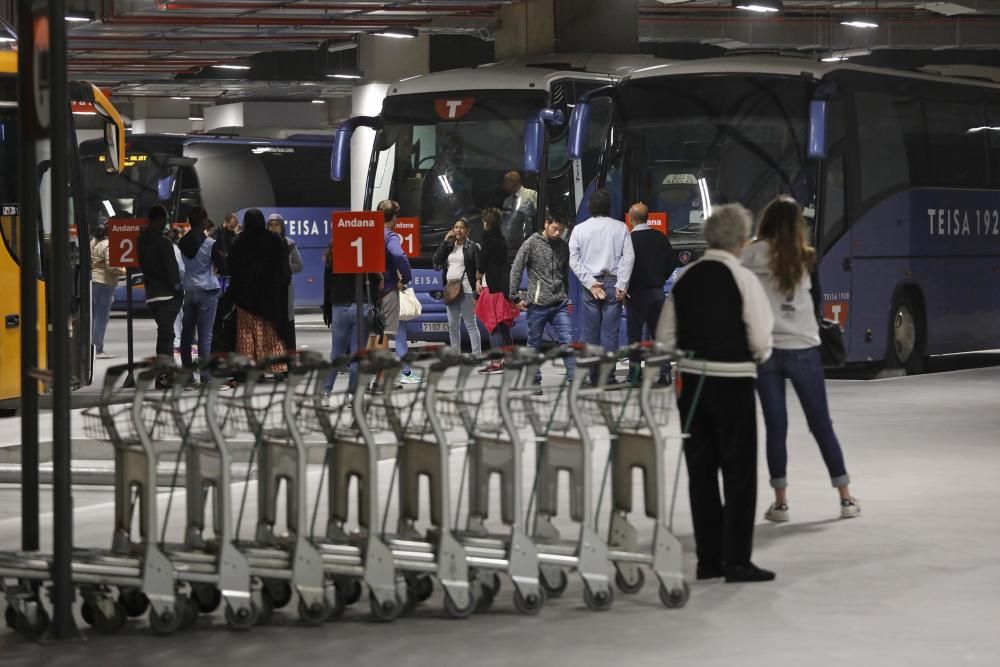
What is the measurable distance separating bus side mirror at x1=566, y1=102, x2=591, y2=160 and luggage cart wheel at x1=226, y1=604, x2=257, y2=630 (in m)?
13.0

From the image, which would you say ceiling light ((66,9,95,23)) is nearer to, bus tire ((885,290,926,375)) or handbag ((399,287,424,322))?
handbag ((399,287,424,322))

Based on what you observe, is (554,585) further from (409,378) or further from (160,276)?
(409,378)

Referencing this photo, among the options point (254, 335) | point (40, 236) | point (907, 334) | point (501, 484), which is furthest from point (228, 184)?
point (501, 484)

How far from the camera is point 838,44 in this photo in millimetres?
41062

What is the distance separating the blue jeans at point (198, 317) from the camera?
66.0 ft

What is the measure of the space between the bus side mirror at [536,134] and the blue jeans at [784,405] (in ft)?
36.6

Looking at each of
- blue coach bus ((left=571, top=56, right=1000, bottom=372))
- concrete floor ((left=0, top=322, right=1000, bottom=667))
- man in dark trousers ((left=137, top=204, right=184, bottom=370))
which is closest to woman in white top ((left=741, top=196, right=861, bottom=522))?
concrete floor ((left=0, top=322, right=1000, bottom=667))

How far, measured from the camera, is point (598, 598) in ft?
26.7

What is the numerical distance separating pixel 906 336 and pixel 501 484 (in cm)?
1397

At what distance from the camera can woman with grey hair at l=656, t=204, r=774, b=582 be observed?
870 centimetres

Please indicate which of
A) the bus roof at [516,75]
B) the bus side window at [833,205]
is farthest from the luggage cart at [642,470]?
the bus roof at [516,75]

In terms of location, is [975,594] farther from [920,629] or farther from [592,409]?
[592,409]

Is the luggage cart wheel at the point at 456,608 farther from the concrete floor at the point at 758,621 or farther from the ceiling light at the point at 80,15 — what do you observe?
the ceiling light at the point at 80,15

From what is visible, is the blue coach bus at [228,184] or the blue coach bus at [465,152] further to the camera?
the blue coach bus at [228,184]
